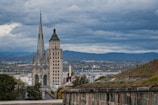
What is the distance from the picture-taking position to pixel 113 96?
47.8ft

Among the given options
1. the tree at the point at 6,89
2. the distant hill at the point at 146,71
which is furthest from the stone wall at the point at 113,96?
the tree at the point at 6,89

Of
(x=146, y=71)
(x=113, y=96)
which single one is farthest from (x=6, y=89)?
(x=113, y=96)

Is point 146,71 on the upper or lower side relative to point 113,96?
upper

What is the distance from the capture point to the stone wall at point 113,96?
12320 mm

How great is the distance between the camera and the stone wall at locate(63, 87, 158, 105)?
12.3m

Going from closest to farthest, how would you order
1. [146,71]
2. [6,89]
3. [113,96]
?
1. [113,96]
2. [146,71]
3. [6,89]

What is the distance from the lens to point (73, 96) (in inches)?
721

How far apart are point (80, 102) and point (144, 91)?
5.29 m

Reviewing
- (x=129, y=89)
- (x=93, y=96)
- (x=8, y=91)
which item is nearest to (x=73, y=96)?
(x=93, y=96)

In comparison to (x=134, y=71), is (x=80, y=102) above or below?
below

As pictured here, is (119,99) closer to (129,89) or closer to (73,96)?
(129,89)

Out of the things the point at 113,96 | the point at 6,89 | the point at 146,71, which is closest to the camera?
the point at 113,96

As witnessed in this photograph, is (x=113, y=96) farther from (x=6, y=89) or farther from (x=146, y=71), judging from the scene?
(x=6, y=89)

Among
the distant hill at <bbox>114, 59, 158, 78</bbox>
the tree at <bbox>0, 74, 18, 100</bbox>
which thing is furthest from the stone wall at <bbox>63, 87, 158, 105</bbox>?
the tree at <bbox>0, 74, 18, 100</bbox>
